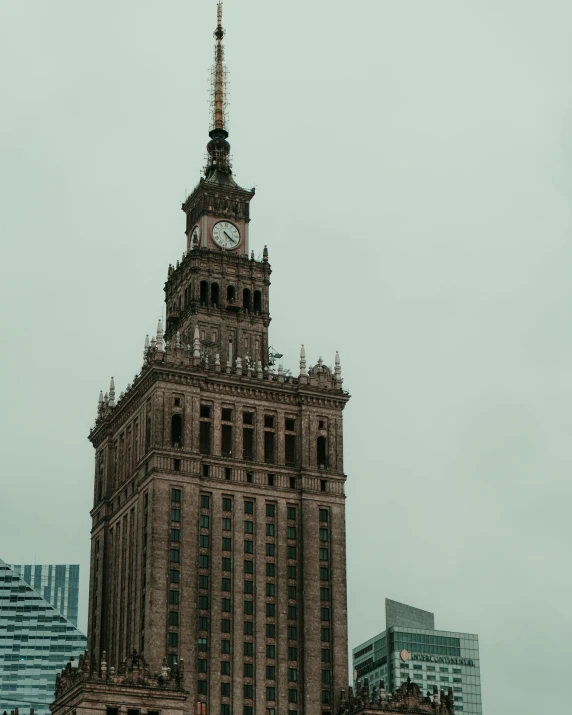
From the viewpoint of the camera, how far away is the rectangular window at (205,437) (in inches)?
7328

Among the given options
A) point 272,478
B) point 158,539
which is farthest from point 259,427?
point 158,539

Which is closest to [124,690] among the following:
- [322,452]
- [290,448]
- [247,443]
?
[247,443]

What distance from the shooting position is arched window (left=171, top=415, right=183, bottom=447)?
184m

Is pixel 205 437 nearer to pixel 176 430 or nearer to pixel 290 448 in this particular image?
pixel 176 430

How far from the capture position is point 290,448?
192 m

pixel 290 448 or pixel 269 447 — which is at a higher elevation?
pixel 290 448

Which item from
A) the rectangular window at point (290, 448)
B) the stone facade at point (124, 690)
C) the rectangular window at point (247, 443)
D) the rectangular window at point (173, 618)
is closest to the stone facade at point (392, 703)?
the stone facade at point (124, 690)

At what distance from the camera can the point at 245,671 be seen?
17612cm

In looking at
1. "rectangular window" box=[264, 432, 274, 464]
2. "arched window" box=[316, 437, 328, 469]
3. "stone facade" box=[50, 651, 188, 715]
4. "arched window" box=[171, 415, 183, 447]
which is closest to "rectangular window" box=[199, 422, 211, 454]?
"arched window" box=[171, 415, 183, 447]

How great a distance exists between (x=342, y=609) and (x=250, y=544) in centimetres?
1379

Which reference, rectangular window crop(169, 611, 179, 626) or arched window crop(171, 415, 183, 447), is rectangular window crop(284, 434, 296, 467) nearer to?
arched window crop(171, 415, 183, 447)

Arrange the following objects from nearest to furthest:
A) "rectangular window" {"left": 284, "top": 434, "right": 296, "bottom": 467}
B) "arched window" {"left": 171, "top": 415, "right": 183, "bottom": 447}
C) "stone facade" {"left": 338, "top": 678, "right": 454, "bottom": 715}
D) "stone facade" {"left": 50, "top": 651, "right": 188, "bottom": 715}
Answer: "stone facade" {"left": 50, "top": 651, "right": 188, "bottom": 715}
"stone facade" {"left": 338, "top": 678, "right": 454, "bottom": 715}
"arched window" {"left": 171, "top": 415, "right": 183, "bottom": 447}
"rectangular window" {"left": 284, "top": 434, "right": 296, "bottom": 467}

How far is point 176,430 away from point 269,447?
41.2 feet

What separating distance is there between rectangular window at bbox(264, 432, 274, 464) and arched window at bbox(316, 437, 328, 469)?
6.14m
